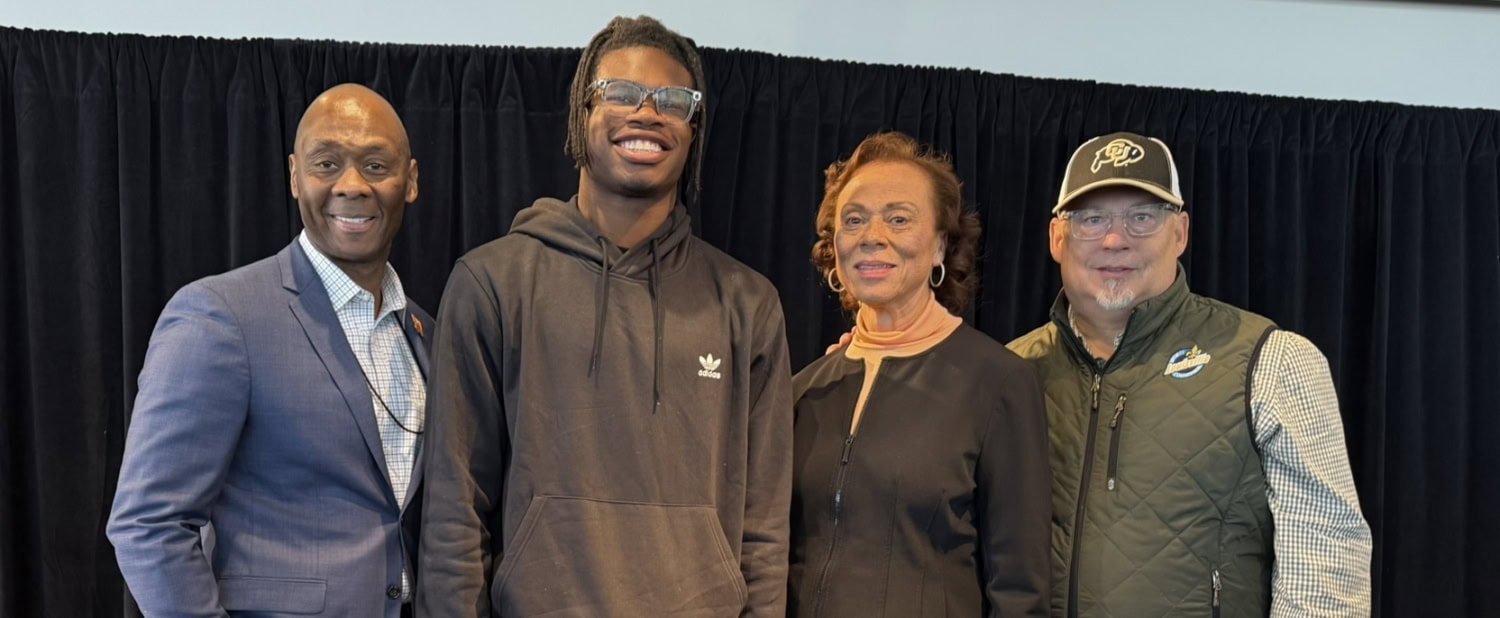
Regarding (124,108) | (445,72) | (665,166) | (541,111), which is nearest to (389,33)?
(445,72)

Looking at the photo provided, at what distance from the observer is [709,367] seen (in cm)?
176

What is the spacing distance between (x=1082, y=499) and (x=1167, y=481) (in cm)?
15

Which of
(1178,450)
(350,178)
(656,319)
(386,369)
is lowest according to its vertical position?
(1178,450)

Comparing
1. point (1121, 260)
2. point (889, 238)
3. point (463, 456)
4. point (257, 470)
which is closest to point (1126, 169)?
point (1121, 260)

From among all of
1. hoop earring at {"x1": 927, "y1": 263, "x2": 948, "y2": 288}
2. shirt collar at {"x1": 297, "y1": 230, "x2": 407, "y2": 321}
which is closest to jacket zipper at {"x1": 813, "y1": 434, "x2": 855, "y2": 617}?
hoop earring at {"x1": 927, "y1": 263, "x2": 948, "y2": 288}

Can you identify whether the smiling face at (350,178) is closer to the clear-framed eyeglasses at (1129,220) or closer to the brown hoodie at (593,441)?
the brown hoodie at (593,441)

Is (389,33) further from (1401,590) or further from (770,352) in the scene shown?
(1401,590)

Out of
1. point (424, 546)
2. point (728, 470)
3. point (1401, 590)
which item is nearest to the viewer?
point (424, 546)

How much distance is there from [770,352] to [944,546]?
0.46 meters

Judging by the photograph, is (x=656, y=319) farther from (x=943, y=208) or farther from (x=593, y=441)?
(x=943, y=208)

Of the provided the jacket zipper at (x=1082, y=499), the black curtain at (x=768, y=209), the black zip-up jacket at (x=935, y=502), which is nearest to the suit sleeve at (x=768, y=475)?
the black zip-up jacket at (x=935, y=502)

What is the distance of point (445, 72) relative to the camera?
309cm

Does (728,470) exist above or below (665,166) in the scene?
below

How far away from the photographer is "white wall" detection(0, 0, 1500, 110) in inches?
123
